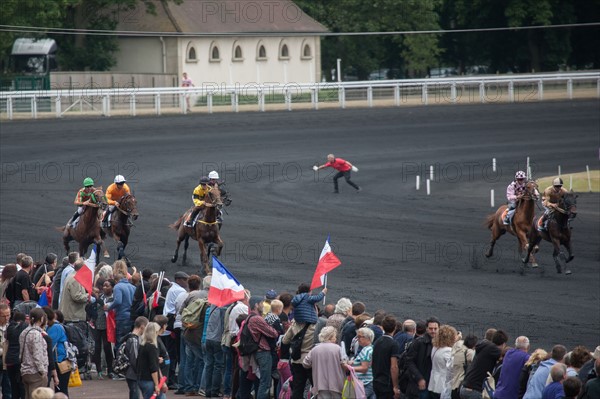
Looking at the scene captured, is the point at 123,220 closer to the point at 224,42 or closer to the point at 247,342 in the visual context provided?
the point at 247,342

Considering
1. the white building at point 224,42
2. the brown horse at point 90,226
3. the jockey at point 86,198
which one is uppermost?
the white building at point 224,42

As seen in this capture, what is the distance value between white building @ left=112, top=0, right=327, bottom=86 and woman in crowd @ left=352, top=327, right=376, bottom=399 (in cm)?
3860

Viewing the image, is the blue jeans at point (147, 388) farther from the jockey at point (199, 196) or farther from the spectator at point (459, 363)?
the jockey at point (199, 196)

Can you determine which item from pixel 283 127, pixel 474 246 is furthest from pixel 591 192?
pixel 283 127

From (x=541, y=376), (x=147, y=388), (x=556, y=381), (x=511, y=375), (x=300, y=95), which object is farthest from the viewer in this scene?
(x=300, y=95)

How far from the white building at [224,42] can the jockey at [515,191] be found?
28739mm

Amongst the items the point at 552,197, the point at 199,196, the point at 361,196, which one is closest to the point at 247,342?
the point at 199,196

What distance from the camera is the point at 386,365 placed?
12430 mm

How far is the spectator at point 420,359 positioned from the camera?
1240cm

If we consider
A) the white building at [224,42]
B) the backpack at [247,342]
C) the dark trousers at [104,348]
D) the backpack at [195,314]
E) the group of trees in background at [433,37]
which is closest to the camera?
the backpack at [247,342]

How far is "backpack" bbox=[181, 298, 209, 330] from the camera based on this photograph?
14.6 m

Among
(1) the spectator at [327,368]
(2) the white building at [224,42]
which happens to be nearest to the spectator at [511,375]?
(1) the spectator at [327,368]

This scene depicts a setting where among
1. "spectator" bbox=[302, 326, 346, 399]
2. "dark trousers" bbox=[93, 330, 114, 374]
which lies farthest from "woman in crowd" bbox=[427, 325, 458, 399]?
"dark trousers" bbox=[93, 330, 114, 374]

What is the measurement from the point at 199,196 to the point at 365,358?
1038 cm
